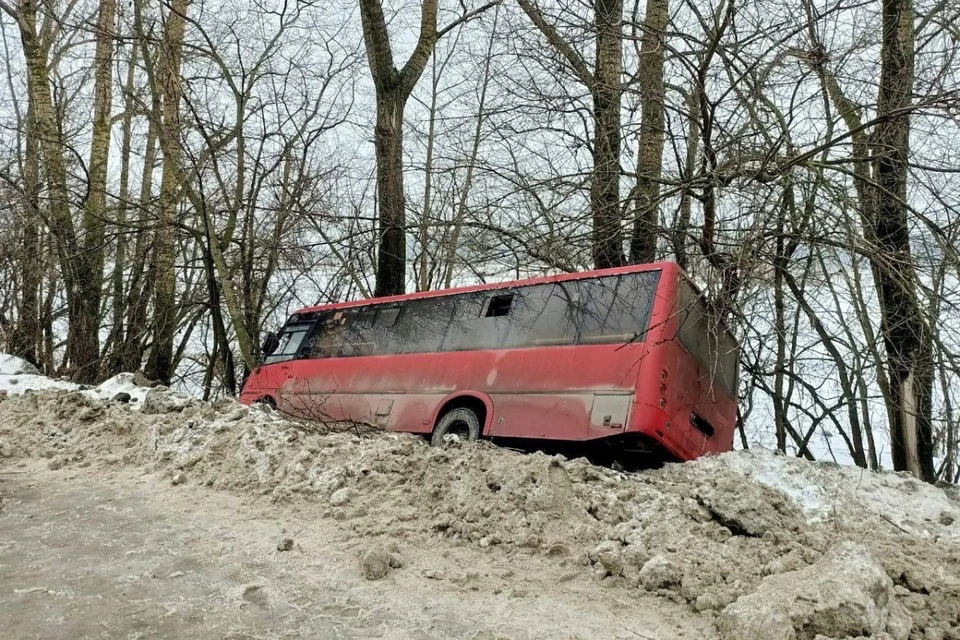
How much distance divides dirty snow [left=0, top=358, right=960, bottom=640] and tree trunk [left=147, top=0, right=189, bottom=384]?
5.61 metres

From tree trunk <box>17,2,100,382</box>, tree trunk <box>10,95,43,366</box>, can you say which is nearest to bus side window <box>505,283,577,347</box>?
tree trunk <box>17,2,100,382</box>

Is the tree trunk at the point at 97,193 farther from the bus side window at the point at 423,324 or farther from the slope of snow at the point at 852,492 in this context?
the slope of snow at the point at 852,492

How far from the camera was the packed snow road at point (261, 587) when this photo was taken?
3465 mm

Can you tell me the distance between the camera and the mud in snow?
351 centimetres

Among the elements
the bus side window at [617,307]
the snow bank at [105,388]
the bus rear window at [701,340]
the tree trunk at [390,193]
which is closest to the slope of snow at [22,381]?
the snow bank at [105,388]

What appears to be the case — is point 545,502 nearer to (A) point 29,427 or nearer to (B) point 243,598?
(B) point 243,598

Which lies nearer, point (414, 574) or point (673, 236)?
point (414, 574)

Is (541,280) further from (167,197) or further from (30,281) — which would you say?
(30,281)

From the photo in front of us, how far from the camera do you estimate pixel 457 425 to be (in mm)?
8688

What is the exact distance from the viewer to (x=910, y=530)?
5.59 m

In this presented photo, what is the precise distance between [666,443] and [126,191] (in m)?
17.1

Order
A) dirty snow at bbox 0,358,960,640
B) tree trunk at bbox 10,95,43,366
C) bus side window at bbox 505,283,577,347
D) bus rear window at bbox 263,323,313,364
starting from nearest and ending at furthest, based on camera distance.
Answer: dirty snow at bbox 0,358,960,640 < bus side window at bbox 505,283,577,347 < bus rear window at bbox 263,323,313,364 < tree trunk at bbox 10,95,43,366

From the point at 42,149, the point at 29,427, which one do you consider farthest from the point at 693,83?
the point at 42,149

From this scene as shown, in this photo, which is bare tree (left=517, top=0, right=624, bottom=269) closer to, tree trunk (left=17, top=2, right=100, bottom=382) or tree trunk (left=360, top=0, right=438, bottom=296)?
tree trunk (left=360, top=0, right=438, bottom=296)
